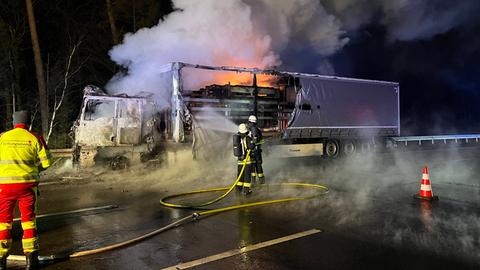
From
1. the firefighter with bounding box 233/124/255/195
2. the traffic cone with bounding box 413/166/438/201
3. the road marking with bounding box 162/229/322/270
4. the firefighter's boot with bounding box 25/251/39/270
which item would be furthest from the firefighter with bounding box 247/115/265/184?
the firefighter's boot with bounding box 25/251/39/270

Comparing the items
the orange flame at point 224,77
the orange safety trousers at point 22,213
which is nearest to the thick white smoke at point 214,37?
the orange flame at point 224,77

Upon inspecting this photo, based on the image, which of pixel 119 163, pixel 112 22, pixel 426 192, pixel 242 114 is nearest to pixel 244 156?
pixel 426 192

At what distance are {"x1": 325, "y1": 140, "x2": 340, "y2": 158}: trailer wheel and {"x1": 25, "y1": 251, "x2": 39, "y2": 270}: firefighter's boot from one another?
Answer: 12.6m

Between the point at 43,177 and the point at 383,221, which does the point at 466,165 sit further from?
the point at 43,177

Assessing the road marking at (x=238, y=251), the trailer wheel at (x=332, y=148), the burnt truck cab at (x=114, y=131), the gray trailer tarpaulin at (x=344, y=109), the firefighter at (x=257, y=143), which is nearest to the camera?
the road marking at (x=238, y=251)

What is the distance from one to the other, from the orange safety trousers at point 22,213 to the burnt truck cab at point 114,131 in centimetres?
711

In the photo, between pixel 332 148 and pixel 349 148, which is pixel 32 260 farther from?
pixel 349 148

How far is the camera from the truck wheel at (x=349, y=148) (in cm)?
1645

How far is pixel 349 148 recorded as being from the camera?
16656 mm

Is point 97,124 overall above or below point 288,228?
above

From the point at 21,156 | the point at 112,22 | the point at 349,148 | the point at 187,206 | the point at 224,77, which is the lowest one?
the point at 187,206

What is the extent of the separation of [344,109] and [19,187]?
1352cm

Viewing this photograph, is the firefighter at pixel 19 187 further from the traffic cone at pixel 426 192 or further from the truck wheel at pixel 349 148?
the truck wheel at pixel 349 148

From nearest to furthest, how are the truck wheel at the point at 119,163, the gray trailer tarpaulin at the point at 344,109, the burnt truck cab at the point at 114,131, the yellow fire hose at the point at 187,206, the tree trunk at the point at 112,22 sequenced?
the yellow fire hose at the point at 187,206, the burnt truck cab at the point at 114,131, the truck wheel at the point at 119,163, the gray trailer tarpaulin at the point at 344,109, the tree trunk at the point at 112,22
